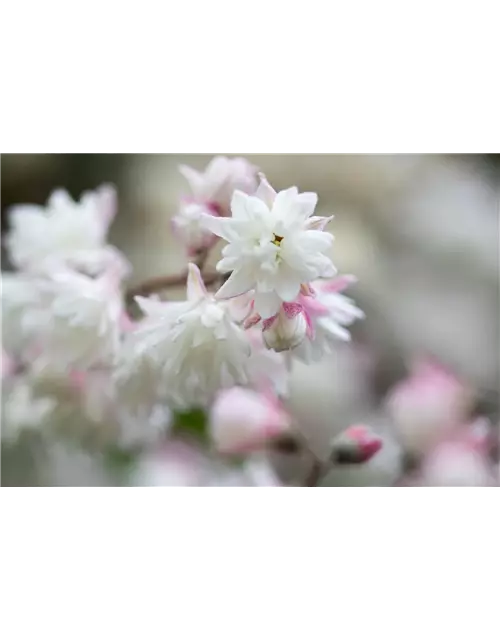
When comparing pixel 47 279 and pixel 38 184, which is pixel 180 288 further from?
pixel 38 184

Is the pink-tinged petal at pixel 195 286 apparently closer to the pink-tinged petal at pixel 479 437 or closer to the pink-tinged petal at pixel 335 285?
the pink-tinged petal at pixel 335 285

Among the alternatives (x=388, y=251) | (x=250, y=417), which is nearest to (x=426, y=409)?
(x=250, y=417)

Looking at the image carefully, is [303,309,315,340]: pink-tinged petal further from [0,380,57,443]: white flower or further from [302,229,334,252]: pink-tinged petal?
[0,380,57,443]: white flower

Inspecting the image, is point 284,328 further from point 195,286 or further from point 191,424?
point 191,424

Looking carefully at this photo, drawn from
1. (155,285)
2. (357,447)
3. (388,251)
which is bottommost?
(357,447)

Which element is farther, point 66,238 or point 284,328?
point 66,238

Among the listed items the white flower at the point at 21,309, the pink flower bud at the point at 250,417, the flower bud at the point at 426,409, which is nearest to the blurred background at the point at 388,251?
the flower bud at the point at 426,409
